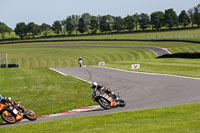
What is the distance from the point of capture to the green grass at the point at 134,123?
9.73m

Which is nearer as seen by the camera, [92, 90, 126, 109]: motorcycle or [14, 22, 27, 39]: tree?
[92, 90, 126, 109]: motorcycle

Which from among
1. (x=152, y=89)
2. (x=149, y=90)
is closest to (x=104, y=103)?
(x=149, y=90)

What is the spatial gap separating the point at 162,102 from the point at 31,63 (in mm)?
45807

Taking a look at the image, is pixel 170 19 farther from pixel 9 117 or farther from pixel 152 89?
pixel 9 117

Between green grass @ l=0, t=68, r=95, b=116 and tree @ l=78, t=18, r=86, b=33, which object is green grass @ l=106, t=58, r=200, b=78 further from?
tree @ l=78, t=18, r=86, b=33

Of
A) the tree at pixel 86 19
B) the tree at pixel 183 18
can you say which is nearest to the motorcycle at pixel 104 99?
the tree at pixel 183 18

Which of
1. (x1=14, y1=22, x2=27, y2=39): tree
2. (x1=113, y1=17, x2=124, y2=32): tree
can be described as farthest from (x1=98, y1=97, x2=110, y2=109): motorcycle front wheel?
(x1=14, y1=22, x2=27, y2=39): tree

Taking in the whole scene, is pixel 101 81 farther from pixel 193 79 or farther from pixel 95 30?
pixel 95 30

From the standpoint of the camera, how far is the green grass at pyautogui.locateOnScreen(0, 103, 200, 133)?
9727 millimetres

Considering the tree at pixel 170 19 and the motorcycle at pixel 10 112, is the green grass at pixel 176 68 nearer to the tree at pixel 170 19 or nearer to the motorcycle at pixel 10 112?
the motorcycle at pixel 10 112

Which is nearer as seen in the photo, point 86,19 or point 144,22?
point 144,22

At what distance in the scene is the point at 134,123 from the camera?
1099 centimetres

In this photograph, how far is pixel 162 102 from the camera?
1645cm

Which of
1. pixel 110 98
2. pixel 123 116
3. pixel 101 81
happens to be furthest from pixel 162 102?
pixel 101 81
